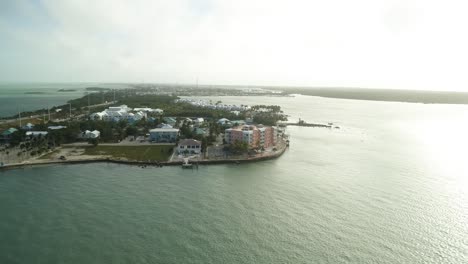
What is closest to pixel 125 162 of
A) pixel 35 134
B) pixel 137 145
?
pixel 137 145

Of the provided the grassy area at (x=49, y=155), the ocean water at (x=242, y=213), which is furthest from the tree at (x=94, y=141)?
the ocean water at (x=242, y=213)

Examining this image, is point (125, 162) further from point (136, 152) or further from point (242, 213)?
point (242, 213)

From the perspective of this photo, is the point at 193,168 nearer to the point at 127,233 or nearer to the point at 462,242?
the point at 127,233

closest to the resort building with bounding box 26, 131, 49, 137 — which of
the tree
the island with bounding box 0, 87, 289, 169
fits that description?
the island with bounding box 0, 87, 289, 169

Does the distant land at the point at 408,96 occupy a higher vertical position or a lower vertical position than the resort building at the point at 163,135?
higher

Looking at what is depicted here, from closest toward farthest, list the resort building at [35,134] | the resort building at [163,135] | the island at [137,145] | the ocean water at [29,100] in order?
the island at [137,145] < the resort building at [35,134] < the resort building at [163,135] < the ocean water at [29,100]

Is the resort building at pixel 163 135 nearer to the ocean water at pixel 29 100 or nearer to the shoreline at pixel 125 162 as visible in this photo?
the shoreline at pixel 125 162

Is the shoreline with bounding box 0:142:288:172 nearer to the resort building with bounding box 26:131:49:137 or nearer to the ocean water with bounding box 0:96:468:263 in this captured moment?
the ocean water with bounding box 0:96:468:263
